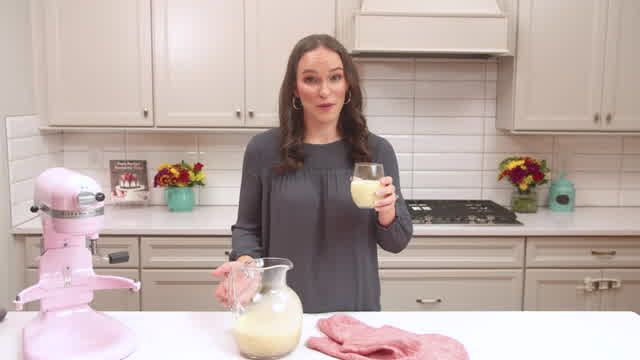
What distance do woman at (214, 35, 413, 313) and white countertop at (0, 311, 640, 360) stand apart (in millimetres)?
224

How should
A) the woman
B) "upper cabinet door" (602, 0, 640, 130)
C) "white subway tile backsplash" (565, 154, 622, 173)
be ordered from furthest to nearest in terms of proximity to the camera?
"white subway tile backsplash" (565, 154, 622, 173) < "upper cabinet door" (602, 0, 640, 130) < the woman

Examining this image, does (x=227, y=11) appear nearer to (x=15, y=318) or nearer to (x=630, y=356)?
(x=15, y=318)

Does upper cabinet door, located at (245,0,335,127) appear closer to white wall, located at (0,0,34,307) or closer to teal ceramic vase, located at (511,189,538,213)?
white wall, located at (0,0,34,307)

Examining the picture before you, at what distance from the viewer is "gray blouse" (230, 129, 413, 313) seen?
1727 millimetres

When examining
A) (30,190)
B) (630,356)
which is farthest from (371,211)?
(30,190)

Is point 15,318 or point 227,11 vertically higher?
point 227,11

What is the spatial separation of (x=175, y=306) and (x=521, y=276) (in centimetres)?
167

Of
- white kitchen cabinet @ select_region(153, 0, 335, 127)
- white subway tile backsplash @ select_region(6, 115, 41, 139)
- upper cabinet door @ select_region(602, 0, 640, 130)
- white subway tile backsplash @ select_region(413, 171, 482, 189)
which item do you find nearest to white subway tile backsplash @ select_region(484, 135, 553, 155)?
white subway tile backsplash @ select_region(413, 171, 482, 189)

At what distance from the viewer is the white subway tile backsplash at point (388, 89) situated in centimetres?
337

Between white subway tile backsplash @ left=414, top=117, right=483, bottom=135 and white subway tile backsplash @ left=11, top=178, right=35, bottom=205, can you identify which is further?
white subway tile backsplash @ left=414, top=117, right=483, bottom=135

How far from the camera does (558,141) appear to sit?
11.3 feet

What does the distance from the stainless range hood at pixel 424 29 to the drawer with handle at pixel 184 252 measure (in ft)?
3.83

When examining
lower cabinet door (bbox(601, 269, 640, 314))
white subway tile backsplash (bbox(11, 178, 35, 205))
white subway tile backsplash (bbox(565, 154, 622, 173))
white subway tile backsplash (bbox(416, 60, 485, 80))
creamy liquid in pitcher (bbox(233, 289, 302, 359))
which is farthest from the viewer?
white subway tile backsplash (bbox(565, 154, 622, 173))

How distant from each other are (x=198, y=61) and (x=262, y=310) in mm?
2038
